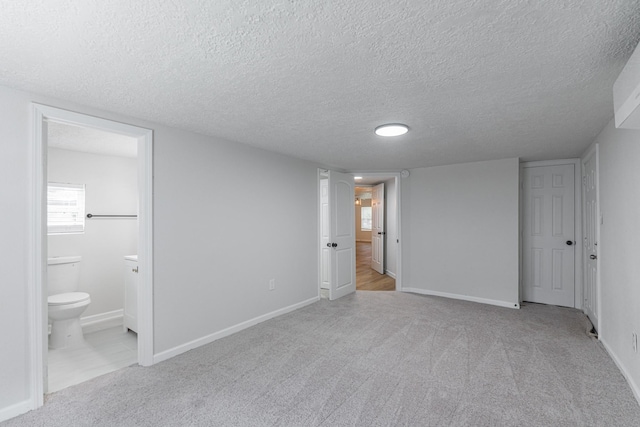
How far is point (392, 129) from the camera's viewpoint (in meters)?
2.84

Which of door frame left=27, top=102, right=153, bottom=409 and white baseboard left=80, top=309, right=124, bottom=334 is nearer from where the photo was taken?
door frame left=27, top=102, right=153, bottom=409

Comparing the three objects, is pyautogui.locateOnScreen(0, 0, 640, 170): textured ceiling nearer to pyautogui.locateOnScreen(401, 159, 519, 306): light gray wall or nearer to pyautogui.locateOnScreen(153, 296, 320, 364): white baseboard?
pyautogui.locateOnScreen(401, 159, 519, 306): light gray wall

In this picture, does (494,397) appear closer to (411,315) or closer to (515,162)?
(411,315)

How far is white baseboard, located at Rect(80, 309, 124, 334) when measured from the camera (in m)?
3.69

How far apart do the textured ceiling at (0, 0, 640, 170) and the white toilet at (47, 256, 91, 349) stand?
79.9 inches

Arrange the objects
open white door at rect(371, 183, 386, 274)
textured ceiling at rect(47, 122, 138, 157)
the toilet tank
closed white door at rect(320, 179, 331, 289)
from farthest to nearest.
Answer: open white door at rect(371, 183, 386, 274) → closed white door at rect(320, 179, 331, 289) → the toilet tank → textured ceiling at rect(47, 122, 138, 157)

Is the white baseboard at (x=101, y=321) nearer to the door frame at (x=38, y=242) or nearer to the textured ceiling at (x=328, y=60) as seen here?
the door frame at (x=38, y=242)

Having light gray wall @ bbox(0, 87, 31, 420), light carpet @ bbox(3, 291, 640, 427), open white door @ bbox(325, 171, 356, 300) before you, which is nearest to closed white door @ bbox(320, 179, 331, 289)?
open white door @ bbox(325, 171, 356, 300)

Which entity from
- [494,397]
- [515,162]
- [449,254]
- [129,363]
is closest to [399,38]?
[494,397]

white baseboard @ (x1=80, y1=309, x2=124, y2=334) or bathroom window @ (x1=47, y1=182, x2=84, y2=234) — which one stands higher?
bathroom window @ (x1=47, y1=182, x2=84, y2=234)

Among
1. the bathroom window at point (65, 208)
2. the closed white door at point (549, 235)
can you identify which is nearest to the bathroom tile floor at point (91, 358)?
the bathroom window at point (65, 208)

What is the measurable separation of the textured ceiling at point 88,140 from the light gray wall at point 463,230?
403 cm

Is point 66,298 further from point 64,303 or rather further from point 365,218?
point 365,218

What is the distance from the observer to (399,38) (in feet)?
4.79
